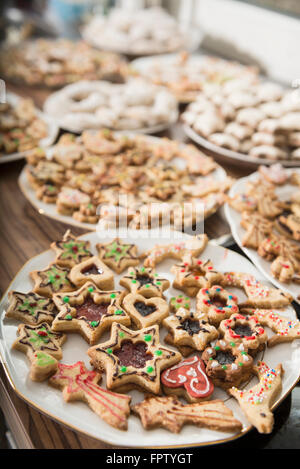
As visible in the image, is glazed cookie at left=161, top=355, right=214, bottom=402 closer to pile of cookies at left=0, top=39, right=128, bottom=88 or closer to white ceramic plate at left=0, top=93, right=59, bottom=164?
white ceramic plate at left=0, top=93, right=59, bottom=164

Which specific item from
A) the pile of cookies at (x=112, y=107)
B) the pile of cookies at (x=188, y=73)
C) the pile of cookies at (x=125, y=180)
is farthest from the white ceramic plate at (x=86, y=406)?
the pile of cookies at (x=188, y=73)

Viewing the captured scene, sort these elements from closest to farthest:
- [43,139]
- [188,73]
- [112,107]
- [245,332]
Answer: [245,332]
[43,139]
[112,107]
[188,73]

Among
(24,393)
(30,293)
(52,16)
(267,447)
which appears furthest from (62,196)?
(52,16)

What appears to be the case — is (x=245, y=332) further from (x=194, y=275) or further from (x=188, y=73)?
(x=188, y=73)

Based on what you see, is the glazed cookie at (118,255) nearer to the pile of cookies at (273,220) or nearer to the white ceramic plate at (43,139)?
the pile of cookies at (273,220)

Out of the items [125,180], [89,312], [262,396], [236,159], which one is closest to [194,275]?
[89,312]
